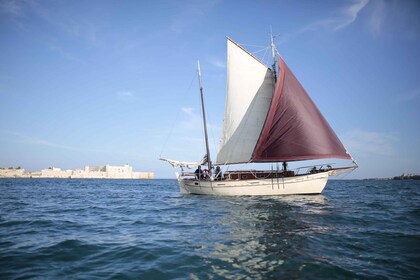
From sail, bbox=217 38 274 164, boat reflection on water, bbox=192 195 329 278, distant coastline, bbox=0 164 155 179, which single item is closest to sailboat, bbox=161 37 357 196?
sail, bbox=217 38 274 164

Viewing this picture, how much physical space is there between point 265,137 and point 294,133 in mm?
2860

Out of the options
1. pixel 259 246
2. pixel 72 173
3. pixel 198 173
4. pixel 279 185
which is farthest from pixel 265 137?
pixel 72 173

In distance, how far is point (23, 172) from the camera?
178375 millimetres

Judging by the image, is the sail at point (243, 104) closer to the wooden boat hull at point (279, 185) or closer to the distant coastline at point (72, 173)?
the wooden boat hull at point (279, 185)

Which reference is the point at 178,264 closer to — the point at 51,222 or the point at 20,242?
the point at 20,242

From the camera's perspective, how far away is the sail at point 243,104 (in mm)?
30062

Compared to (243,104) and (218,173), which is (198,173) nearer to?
(218,173)

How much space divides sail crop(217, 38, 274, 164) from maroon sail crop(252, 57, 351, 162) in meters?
3.28

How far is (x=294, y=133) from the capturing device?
25703mm

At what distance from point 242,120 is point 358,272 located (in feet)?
80.3

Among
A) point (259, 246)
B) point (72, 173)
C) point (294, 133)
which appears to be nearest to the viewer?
point (259, 246)

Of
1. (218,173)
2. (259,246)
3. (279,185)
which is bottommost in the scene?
(259,246)

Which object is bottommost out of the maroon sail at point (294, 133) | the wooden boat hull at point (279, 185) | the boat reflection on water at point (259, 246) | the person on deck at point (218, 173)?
the boat reflection on water at point (259, 246)

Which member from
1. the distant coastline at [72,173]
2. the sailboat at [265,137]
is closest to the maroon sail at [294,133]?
the sailboat at [265,137]
